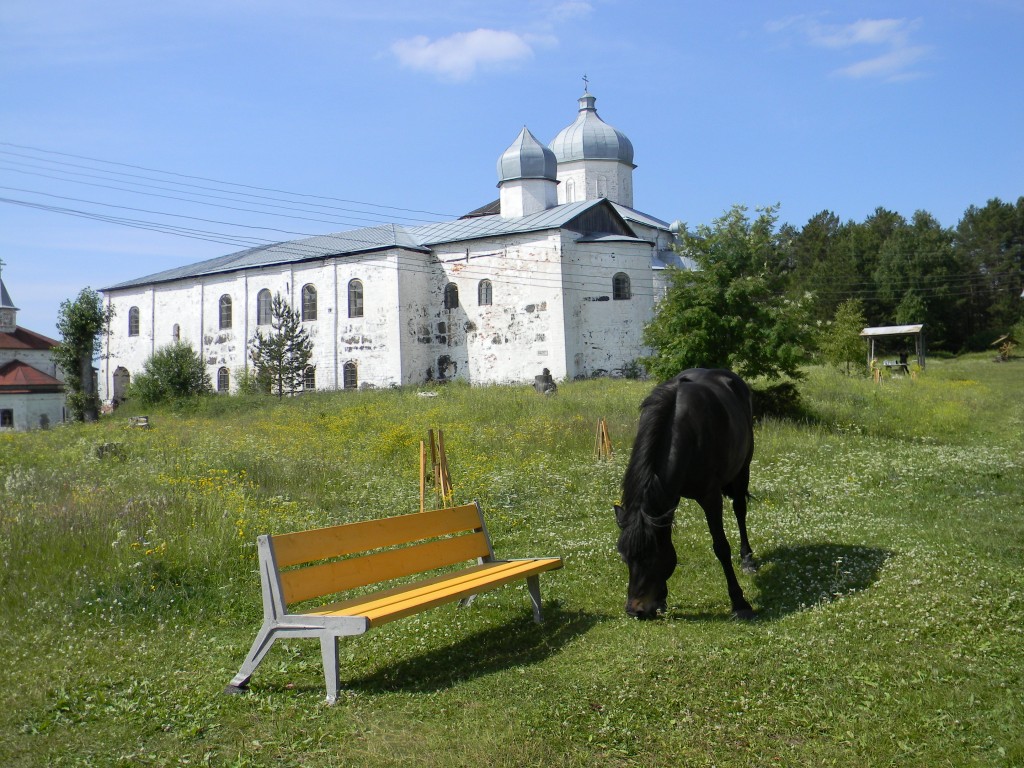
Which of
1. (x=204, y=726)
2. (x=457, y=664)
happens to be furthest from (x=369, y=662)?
(x=204, y=726)

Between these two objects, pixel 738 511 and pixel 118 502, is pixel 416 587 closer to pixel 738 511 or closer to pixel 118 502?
pixel 738 511

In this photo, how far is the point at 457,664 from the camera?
564 cm

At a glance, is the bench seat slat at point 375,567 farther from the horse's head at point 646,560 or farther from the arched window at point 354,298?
the arched window at point 354,298

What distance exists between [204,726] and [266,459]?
Result: 9.20 m

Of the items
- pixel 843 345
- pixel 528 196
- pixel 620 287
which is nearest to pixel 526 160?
pixel 528 196

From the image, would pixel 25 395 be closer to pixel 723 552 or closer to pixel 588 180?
pixel 588 180

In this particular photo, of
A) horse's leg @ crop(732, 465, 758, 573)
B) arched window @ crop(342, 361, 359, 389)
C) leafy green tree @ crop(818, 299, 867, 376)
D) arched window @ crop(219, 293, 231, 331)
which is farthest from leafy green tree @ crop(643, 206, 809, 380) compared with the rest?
arched window @ crop(219, 293, 231, 331)

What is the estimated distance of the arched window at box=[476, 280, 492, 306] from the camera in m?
39.2

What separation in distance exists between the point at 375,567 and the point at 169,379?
3354 cm

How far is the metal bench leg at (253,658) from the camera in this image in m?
5.09

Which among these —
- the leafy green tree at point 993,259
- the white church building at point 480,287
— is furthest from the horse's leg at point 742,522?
the leafy green tree at point 993,259

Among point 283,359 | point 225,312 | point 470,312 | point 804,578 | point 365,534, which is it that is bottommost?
point 804,578

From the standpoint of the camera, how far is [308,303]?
42.5m

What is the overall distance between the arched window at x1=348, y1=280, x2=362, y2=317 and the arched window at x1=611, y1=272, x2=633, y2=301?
1162 centimetres
